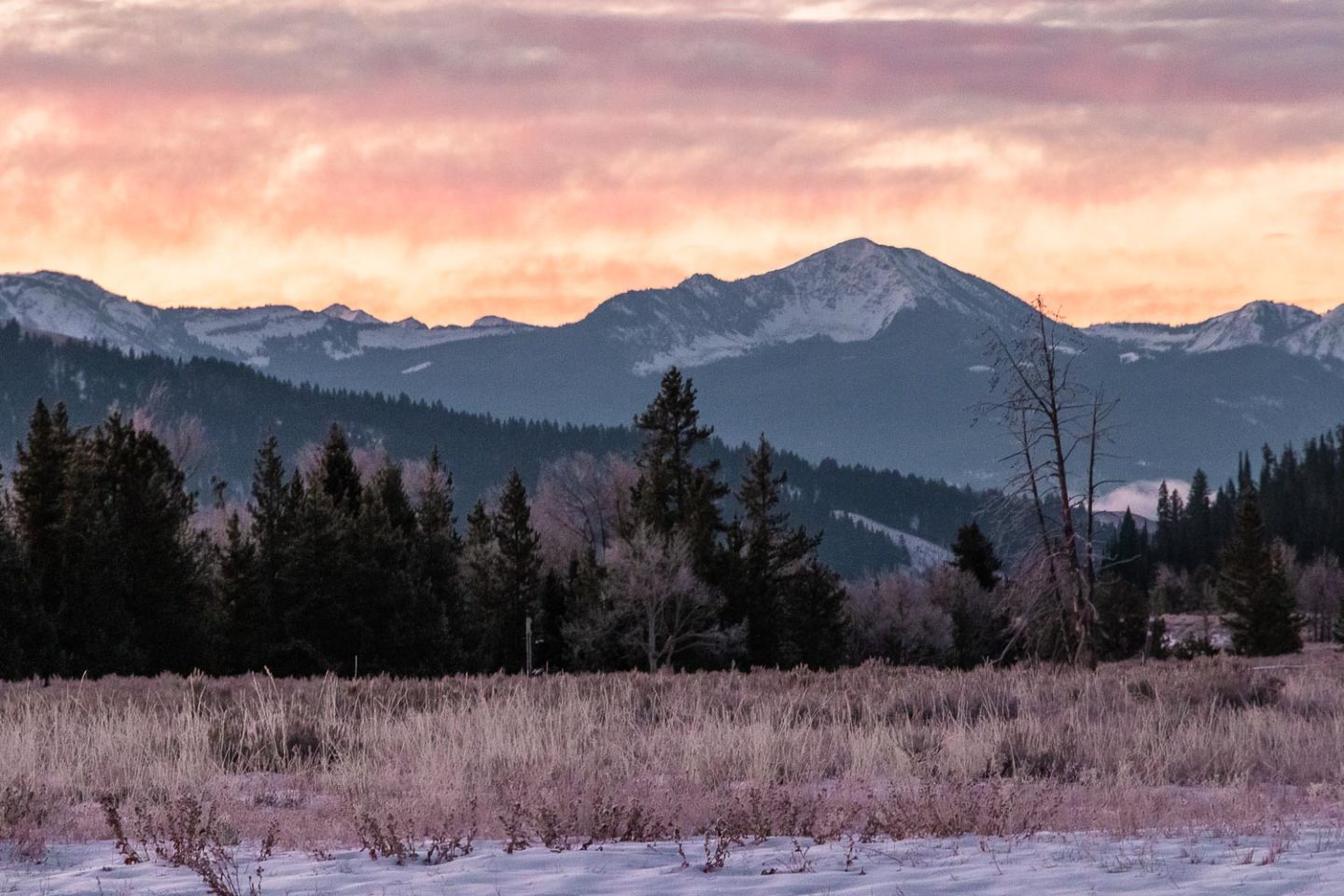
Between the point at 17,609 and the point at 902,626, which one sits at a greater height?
the point at 17,609

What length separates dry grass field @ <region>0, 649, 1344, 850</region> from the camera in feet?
31.4

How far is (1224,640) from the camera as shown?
378ft

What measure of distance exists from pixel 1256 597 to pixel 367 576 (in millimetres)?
51541

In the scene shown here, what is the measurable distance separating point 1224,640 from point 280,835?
115515 mm

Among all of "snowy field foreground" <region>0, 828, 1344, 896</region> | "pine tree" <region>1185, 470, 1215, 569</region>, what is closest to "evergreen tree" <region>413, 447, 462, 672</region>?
"snowy field foreground" <region>0, 828, 1344, 896</region>

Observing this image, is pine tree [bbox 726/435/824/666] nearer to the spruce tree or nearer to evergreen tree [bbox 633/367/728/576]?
evergreen tree [bbox 633/367/728/576]

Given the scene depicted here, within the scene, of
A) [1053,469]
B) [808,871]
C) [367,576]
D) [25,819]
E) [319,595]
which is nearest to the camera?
[808,871]

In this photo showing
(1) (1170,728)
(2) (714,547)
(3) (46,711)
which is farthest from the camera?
(2) (714,547)

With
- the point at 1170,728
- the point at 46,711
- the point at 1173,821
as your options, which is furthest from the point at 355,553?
the point at 1173,821

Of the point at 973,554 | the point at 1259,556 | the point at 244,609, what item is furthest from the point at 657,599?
the point at 1259,556

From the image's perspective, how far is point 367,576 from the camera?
53062 millimetres

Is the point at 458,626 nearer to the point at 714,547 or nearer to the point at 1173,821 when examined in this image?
the point at 714,547

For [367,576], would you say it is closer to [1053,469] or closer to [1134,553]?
[1053,469]

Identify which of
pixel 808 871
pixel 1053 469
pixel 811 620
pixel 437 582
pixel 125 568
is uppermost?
pixel 1053 469
